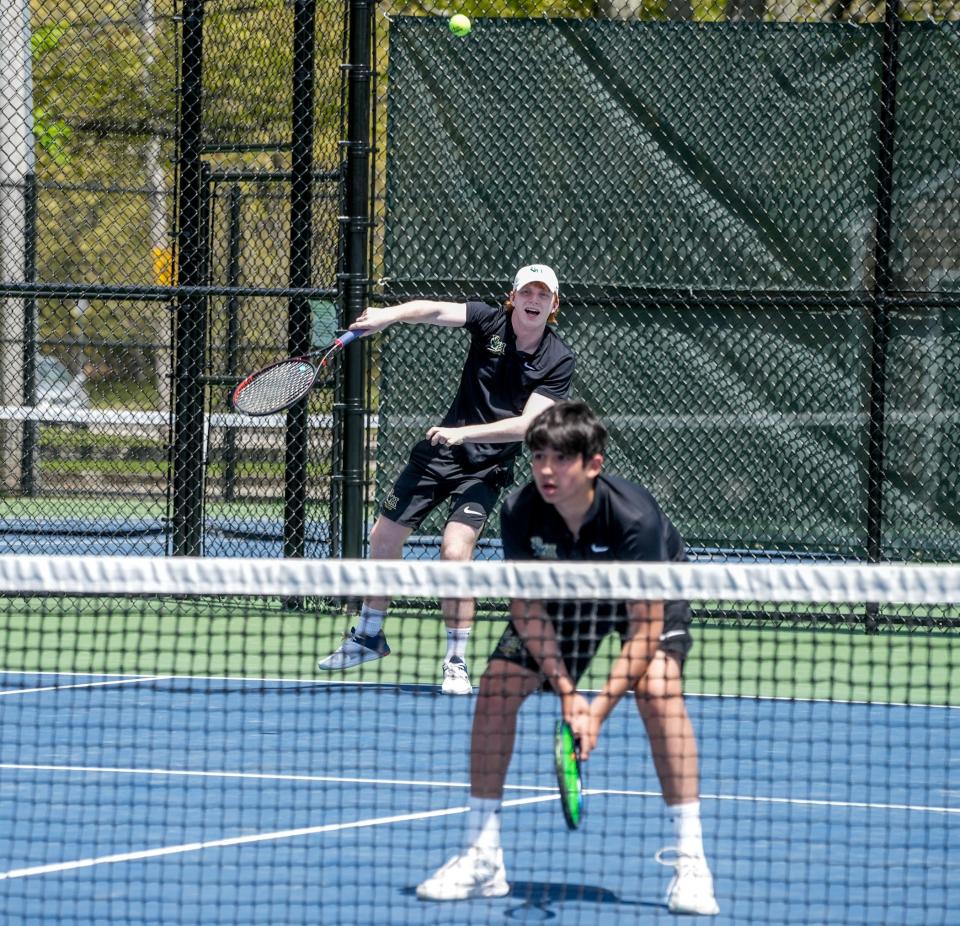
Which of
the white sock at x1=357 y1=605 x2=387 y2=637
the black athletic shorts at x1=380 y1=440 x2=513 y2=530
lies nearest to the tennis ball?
the black athletic shorts at x1=380 y1=440 x2=513 y2=530

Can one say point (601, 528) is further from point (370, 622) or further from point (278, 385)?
point (278, 385)

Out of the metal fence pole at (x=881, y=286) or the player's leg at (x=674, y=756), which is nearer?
the player's leg at (x=674, y=756)

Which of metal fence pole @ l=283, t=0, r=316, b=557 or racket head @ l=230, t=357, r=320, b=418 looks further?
metal fence pole @ l=283, t=0, r=316, b=557

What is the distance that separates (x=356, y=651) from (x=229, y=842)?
2402 mm

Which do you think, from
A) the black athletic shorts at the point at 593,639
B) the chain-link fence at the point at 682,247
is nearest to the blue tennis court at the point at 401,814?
the black athletic shorts at the point at 593,639

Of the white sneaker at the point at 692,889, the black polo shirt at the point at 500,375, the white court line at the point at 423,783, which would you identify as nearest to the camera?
the white sneaker at the point at 692,889

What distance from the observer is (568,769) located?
11.9 feet

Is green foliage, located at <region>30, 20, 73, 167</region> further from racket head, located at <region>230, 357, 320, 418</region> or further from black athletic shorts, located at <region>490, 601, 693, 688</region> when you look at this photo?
black athletic shorts, located at <region>490, 601, 693, 688</region>

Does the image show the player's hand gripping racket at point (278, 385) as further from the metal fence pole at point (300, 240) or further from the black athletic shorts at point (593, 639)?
the black athletic shorts at point (593, 639)

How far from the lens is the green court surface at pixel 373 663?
22.4 feet

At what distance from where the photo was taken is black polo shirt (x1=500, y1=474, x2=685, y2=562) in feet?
13.1

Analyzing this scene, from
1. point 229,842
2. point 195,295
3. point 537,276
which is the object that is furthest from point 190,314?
point 229,842

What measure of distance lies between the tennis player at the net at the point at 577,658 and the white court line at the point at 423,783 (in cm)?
93

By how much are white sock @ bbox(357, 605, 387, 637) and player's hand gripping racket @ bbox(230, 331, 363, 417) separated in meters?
0.86
